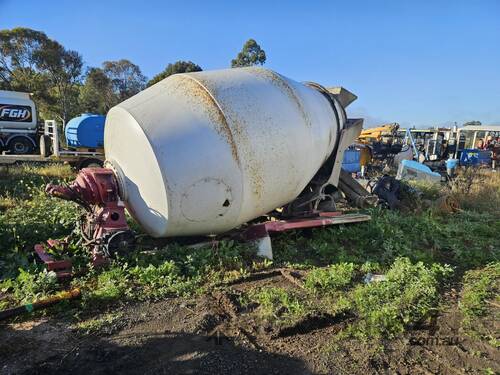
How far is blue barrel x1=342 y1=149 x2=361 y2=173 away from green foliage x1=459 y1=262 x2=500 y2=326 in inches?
352

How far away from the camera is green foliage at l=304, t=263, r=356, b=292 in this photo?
4113 mm

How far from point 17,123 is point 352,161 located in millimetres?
15174

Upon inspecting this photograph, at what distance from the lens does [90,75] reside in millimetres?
35031

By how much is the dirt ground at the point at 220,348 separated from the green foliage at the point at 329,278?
610 millimetres

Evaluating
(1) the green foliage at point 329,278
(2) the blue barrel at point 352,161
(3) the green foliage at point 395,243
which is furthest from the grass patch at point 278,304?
(2) the blue barrel at point 352,161

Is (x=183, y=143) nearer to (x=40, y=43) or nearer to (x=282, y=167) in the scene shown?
(x=282, y=167)

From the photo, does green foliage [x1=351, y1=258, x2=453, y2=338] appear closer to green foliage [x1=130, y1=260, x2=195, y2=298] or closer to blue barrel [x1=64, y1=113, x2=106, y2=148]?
green foliage [x1=130, y1=260, x2=195, y2=298]

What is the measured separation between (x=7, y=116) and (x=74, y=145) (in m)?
4.94

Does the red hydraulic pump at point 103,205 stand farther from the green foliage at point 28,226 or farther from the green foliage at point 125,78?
the green foliage at point 125,78

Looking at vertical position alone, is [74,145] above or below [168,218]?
above

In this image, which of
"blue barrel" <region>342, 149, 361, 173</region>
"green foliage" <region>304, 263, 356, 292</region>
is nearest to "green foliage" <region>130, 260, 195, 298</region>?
"green foliage" <region>304, 263, 356, 292</region>

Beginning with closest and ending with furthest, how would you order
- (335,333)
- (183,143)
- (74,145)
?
(335,333), (183,143), (74,145)

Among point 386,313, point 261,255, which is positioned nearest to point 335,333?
point 386,313

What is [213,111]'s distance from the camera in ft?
13.9
